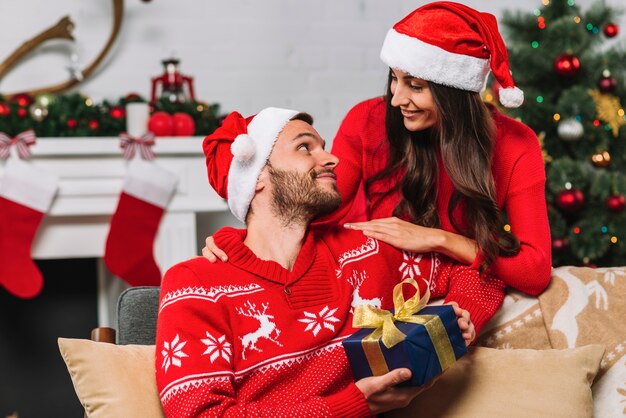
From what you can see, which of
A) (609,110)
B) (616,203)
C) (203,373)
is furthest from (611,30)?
(203,373)

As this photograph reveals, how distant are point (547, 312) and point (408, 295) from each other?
0.33m

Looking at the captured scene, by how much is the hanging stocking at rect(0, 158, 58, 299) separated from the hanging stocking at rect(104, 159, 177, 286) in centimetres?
27

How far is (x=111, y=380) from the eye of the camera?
171 cm

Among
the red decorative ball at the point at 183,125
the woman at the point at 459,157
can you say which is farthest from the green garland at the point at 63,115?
the woman at the point at 459,157

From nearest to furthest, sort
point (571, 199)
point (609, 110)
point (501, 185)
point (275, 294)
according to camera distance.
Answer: point (275, 294) < point (501, 185) < point (571, 199) < point (609, 110)

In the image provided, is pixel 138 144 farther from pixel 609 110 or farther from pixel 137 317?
pixel 609 110

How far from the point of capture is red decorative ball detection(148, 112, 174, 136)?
3.46 meters

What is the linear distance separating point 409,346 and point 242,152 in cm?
56

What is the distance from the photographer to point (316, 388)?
177 centimetres

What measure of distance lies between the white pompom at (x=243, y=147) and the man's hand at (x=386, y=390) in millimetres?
537

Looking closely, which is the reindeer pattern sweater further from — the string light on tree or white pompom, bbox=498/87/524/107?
the string light on tree

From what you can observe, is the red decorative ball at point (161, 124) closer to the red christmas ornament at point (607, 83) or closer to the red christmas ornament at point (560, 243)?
the red christmas ornament at point (560, 243)

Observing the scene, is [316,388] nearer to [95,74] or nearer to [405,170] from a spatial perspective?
[405,170]

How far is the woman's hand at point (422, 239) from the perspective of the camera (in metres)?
2.00
